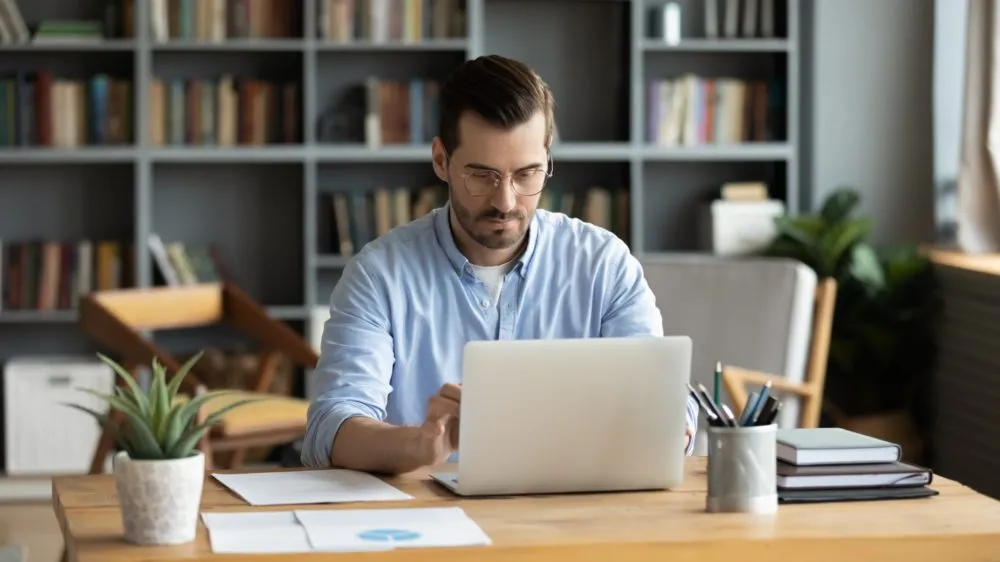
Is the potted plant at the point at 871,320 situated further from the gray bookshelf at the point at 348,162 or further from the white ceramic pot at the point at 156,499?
the white ceramic pot at the point at 156,499

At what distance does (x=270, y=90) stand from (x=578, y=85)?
118 centimetres

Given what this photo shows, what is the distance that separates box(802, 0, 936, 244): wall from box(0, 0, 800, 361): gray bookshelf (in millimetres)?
120

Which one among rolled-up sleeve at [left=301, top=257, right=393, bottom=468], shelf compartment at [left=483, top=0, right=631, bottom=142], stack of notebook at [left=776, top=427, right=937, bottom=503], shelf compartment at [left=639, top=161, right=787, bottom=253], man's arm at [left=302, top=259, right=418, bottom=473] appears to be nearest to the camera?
stack of notebook at [left=776, top=427, right=937, bottom=503]

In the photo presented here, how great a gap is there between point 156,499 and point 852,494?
2.91ft

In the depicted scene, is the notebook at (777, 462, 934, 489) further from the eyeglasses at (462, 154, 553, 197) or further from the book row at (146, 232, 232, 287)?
the book row at (146, 232, 232, 287)

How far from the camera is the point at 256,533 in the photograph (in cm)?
171

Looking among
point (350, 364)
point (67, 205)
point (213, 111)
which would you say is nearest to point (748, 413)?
point (350, 364)

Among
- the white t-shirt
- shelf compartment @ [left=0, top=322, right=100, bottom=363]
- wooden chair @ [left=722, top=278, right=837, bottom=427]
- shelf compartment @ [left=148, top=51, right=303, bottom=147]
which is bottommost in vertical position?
shelf compartment @ [left=0, top=322, right=100, bottom=363]

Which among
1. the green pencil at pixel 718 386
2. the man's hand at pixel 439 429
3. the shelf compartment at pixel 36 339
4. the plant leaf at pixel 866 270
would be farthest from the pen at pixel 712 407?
the shelf compartment at pixel 36 339

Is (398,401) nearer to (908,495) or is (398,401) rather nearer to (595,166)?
(908,495)

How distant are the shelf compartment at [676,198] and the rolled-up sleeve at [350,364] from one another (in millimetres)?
3484

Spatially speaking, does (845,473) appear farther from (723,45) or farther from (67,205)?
(67,205)

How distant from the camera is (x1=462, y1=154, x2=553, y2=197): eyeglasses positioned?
7.77 feet

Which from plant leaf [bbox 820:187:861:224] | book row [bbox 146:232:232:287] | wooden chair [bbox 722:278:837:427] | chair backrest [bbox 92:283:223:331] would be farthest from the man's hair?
book row [bbox 146:232:232:287]
